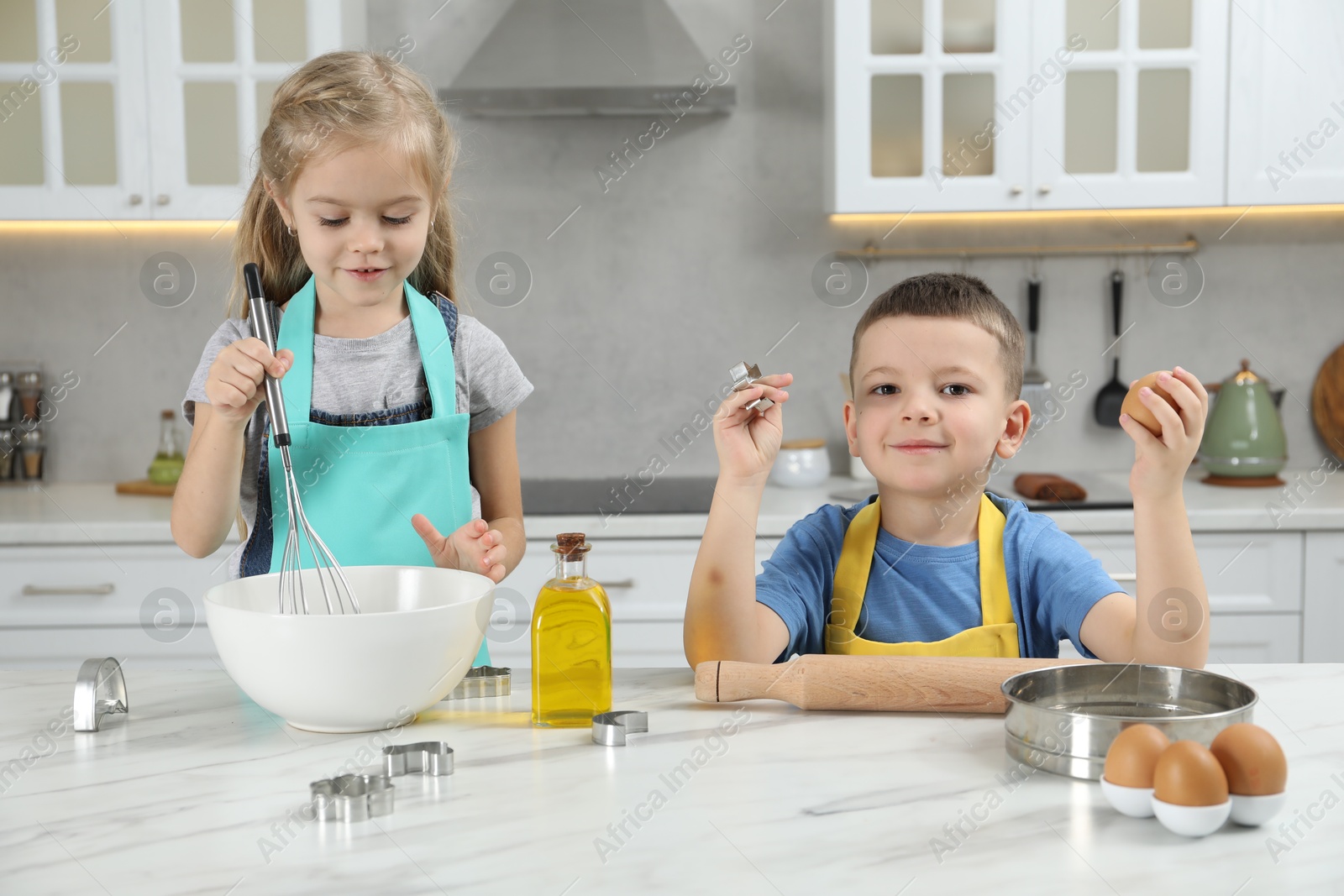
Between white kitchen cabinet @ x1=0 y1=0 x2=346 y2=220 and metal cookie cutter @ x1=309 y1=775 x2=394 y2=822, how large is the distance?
5.90ft

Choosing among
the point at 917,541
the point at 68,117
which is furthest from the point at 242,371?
the point at 68,117

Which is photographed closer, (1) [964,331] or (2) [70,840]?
(2) [70,840]

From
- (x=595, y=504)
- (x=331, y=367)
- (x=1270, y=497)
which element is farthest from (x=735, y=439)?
(x=1270, y=497)

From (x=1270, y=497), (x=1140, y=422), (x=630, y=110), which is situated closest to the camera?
(x=1140, y=422)

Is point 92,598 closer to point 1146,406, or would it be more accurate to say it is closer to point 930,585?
point 930,585

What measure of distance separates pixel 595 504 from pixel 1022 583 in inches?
51.8

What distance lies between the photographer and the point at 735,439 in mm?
938

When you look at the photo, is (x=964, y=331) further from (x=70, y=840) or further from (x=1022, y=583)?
(x=70, y=840)

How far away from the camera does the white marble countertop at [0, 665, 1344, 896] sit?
0.56 metres

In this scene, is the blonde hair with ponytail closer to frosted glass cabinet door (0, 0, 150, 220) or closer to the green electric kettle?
frosted glass cabinet door (0, 0, 150, 220)

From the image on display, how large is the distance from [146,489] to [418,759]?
75.3 inches

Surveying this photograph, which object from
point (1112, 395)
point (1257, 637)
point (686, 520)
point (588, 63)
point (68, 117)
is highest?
point (588, 63)

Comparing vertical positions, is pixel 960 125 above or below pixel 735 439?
above

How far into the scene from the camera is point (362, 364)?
1124 mm
